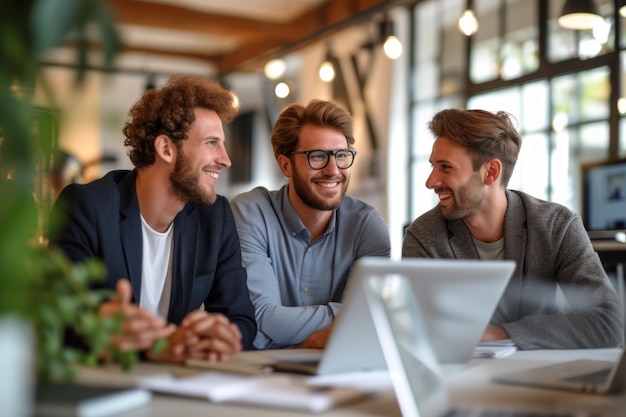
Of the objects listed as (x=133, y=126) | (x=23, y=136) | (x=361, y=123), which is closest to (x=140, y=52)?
(x=361, y=123)

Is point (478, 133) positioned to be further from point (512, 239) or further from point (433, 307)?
point (433, 307)

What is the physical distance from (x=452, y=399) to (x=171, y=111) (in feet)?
5.22

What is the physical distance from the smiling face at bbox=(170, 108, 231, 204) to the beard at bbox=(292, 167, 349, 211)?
0.38 meters

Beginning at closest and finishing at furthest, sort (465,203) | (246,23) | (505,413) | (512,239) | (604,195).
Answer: (505,413) → (512,239) → (465,203) → (604,195) → (246,23)

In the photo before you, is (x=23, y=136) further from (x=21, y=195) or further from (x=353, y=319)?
(x=353, y=319)

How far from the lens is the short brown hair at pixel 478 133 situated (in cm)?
280

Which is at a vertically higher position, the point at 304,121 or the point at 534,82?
the point at 534,82

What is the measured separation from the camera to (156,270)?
90.8 inches

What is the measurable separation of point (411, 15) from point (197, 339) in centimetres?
769

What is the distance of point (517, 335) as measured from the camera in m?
1.96

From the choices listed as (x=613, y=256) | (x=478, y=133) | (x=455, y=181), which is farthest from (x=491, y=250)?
(x=613, y=256)

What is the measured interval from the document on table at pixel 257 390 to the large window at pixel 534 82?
4334 mm

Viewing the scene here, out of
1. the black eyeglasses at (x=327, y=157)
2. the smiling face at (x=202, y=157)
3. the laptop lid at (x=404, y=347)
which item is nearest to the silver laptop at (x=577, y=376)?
the laptop lid at (x=404, y=347)

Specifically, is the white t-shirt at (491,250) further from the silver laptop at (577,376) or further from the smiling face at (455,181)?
the silver laptop at (577,376)
